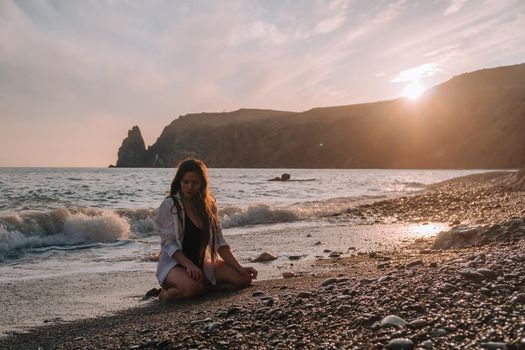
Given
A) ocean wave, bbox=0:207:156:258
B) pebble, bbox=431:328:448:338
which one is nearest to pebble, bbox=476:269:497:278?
pebble, bbox=431:328:448:338

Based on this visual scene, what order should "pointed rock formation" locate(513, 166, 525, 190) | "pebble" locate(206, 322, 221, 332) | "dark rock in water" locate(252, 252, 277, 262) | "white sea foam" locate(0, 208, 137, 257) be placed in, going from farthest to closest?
"pointed rock formation" locate(513, 166, 525, 190)
"white sea foam" locate(0, 208, 137, 257)
"dark rock in water" locate(252, 252, 277, 262)
"pebble" locate(206, 322, 221, 332)

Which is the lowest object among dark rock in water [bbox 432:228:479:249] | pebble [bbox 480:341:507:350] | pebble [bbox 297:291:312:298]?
pebble [bbox 297:291:312:298]

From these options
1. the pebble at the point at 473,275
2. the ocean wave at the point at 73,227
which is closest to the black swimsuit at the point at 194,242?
the pebble at the point at 473,275

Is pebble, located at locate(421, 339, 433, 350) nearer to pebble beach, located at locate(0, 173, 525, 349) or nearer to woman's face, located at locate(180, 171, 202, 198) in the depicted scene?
pebble beach, located at locate(0, 173, 525, 349)

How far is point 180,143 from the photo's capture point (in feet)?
479

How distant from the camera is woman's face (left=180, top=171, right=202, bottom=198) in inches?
231

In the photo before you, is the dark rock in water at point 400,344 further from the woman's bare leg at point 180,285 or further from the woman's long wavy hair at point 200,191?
the woman's long wavy hair at point 200,191

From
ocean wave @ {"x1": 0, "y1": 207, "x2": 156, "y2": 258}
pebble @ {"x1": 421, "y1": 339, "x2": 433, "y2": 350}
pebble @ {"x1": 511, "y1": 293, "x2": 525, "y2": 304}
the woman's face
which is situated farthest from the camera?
ocean wave @ {"x1": 0, "y1": 207, "x2": 156, "y2": 258}

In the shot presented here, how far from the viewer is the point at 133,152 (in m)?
148

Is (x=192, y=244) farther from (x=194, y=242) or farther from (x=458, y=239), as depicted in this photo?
(x=458, y=239)

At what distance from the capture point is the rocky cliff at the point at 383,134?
9210 centimetres

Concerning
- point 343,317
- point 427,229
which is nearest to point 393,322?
point 343,317

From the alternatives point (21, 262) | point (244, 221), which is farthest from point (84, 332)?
point (244, 221)

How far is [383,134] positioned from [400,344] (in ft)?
375
